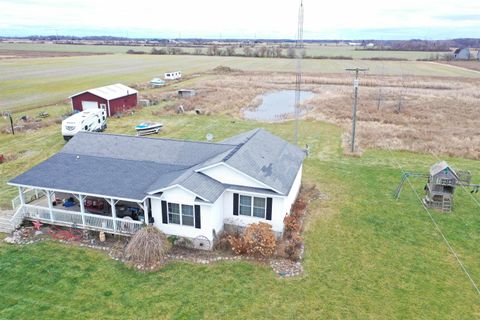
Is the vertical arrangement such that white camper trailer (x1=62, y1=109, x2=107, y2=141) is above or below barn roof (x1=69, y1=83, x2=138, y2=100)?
below

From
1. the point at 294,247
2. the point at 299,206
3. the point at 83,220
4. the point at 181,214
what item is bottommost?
the point at 294,247

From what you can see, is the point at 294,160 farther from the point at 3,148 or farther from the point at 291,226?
the point at 3,148

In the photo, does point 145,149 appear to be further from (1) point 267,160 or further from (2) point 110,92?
(2) point 110,92

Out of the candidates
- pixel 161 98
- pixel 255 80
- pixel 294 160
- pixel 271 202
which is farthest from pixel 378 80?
pixel 271 202

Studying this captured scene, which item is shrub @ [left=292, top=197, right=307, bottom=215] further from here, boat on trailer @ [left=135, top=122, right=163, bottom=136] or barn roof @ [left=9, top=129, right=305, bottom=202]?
boat on trailer @ [left=135, top=122, right=163, bottom=136]

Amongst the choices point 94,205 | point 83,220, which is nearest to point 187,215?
point 83,220

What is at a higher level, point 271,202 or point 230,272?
point 271,202

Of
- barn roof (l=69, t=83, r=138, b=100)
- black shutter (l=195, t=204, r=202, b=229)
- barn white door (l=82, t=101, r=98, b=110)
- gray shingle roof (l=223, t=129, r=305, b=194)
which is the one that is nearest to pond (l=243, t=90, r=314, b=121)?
barn roof (l=69, t=83, r=138, b=100)
